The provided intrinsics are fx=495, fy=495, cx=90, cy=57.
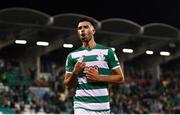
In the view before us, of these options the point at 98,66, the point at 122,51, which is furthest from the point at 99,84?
the point at 122,51

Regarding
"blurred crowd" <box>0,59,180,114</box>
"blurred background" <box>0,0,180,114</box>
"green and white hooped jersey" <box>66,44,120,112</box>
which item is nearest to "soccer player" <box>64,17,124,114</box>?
"green and white hooped jersey" <box>66,44,120,112</box>

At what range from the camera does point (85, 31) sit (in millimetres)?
4742

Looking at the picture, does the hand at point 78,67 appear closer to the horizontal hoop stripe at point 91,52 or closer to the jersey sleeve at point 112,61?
the horizontal hoop stripe at point 91,52

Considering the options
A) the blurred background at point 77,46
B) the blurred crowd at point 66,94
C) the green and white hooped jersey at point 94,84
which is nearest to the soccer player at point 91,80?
the green and white hooped jersey at point 94,84

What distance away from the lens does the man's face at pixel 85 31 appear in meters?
4.74

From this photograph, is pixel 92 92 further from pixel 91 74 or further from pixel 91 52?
pixel 91 52

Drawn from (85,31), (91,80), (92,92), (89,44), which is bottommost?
(92,92)

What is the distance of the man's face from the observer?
474 centimetres

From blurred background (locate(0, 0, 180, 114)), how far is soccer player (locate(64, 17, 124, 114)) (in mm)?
12439

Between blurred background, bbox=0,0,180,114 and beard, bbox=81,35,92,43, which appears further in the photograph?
blurred background, bbox=0,0,180,114

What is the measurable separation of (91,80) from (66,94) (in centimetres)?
1669

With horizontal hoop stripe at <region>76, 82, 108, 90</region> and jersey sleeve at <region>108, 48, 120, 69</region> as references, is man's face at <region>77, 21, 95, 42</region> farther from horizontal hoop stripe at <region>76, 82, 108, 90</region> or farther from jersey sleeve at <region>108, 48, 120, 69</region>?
horizontal hoop stripe at <region>76, 82, 108, 90</region>

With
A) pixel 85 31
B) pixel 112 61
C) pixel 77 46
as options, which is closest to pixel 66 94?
pixel 77 46

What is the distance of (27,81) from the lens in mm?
21547
